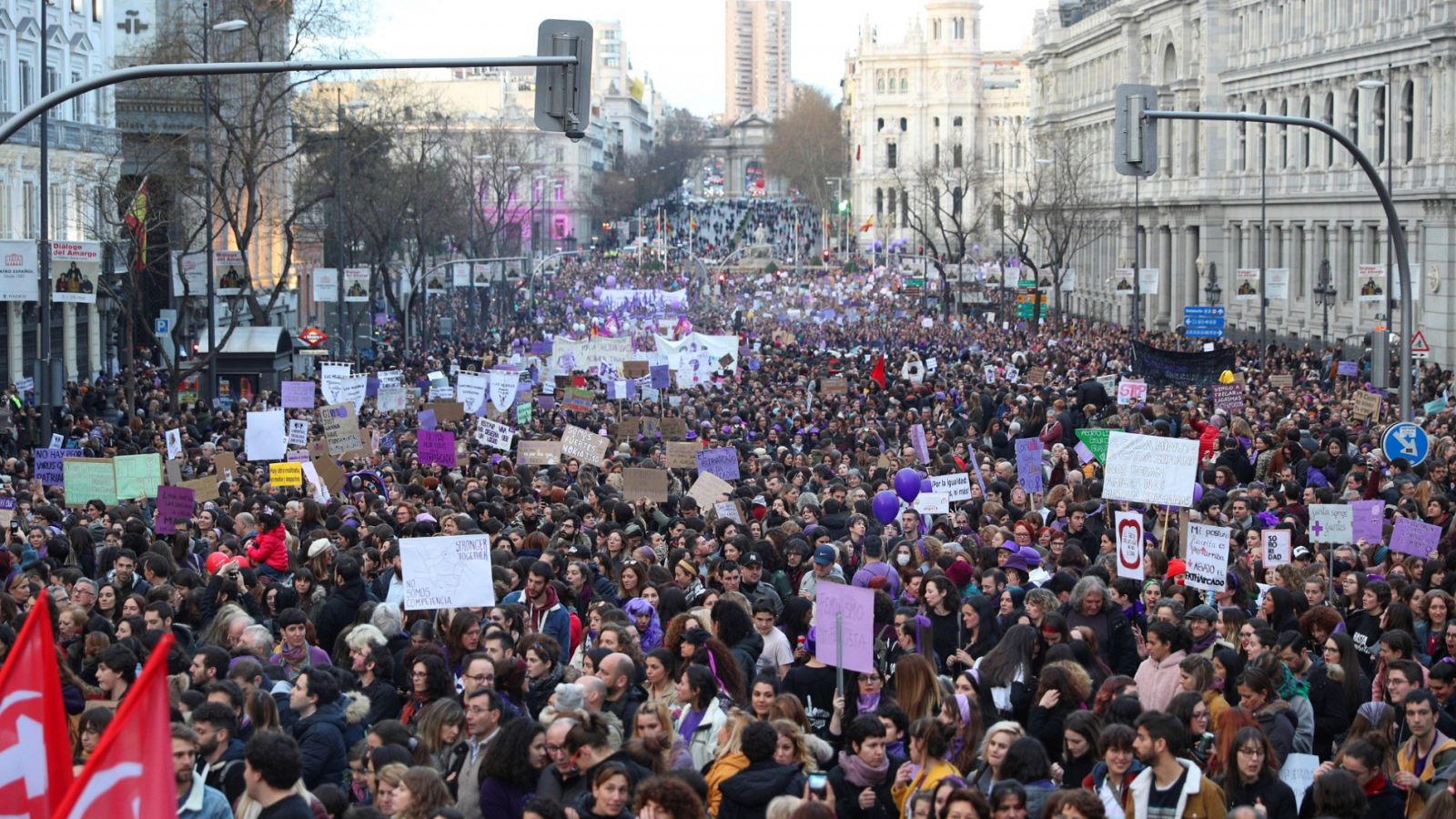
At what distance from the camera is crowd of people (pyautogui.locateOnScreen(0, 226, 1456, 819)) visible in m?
8.98

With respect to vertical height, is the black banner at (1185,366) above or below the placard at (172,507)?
above

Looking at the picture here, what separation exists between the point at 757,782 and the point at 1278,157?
56.5m

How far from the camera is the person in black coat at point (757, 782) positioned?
898 centimetres

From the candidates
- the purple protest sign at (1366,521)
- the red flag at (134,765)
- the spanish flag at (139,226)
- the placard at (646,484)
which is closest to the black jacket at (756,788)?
the red flag at (134,765)

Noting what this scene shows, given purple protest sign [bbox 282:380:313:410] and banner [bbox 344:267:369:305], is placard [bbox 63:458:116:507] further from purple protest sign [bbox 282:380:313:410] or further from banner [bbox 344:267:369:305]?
banner [bbox 344:267:369:305]

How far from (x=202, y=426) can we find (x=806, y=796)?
83.5 ft

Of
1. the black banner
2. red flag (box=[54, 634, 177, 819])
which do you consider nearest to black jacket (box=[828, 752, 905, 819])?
red flag (box=[54, 634, 177, 819])

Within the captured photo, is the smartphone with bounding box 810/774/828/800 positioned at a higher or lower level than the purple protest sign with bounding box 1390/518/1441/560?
lower

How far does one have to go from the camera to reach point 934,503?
1917 centimetres

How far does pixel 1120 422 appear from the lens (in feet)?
91.8

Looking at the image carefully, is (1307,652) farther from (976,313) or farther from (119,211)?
(976,313)

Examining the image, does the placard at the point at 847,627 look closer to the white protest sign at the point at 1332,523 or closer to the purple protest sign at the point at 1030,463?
the white protest sign at the point at 1332,523

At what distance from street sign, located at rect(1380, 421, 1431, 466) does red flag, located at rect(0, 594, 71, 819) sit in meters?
16.6

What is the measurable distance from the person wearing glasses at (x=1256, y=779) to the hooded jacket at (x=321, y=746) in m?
3.72
